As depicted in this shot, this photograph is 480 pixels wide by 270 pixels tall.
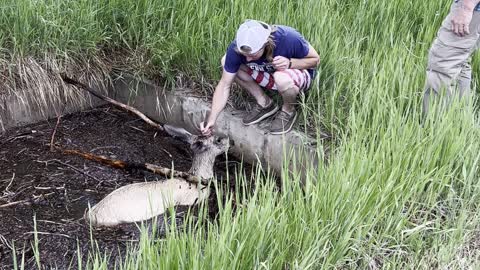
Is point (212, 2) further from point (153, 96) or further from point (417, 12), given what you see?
point (417, 12)

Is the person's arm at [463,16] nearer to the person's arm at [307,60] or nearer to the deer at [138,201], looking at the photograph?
the person's arm at [307,60]

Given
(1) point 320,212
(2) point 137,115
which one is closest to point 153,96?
(2) point 137,115

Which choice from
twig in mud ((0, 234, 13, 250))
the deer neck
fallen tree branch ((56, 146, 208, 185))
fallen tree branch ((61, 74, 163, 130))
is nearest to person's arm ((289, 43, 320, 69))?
→ the deer neck

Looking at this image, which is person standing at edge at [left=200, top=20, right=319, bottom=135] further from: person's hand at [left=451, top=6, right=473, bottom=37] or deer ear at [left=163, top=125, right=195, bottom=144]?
person's hand at [left=451, top=6, right=473, bottom=37]

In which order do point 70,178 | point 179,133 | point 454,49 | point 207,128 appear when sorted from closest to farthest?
point 454,49 → point 207,128 → point 70,178 → point 179,133

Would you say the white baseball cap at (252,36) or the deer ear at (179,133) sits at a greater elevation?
the white baseball cap at (252,36)

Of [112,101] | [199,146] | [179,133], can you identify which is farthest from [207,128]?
[112,101]

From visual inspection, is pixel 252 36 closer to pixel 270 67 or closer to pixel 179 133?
pixel 270 67

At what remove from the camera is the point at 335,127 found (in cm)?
306

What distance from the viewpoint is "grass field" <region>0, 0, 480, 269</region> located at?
6.89ft

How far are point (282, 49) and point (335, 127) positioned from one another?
1.54 ft

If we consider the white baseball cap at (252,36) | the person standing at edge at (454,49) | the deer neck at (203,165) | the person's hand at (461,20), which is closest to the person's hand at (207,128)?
the deer neck at (203,165)

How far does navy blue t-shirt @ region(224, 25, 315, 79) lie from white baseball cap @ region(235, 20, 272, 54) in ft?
0.52

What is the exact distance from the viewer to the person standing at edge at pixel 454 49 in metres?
2.76
